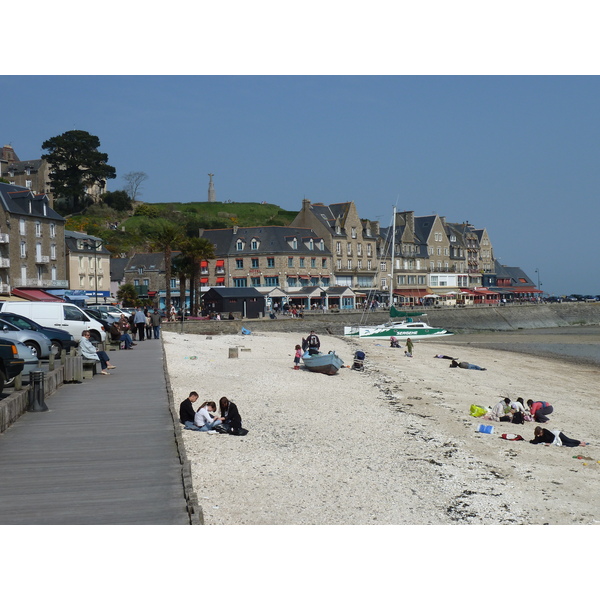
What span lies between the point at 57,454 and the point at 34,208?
5235cm

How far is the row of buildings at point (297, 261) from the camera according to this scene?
5828 centimetres

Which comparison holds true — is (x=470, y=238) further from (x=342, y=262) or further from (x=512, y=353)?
(x=512, y=353)

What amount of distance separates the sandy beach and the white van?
353 cm

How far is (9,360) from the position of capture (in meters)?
15.7

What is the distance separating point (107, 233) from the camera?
93000 millimetres

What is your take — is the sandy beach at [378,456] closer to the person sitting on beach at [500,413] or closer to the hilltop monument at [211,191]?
the person sitting on beach at [500,413]

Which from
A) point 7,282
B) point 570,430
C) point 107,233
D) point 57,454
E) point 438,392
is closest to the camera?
point 57,454

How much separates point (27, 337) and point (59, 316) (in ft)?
25.6

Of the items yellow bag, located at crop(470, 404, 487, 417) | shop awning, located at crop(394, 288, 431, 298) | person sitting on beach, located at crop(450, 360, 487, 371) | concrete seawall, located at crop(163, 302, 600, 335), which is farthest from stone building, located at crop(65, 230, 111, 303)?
yellow bag, located at crop(470, 404, 487, 417)

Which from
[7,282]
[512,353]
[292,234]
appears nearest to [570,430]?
[512,353]

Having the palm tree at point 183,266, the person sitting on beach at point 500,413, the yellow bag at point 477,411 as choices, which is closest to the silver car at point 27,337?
the yellow bag at point 477,411

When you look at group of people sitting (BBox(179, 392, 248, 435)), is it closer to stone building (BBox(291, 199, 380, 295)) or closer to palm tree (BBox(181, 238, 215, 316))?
palm tree (BBox(181, 238, 215, 316))

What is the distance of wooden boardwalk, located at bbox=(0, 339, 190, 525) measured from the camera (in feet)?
28.3

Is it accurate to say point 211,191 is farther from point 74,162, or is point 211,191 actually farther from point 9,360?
point 9,360
